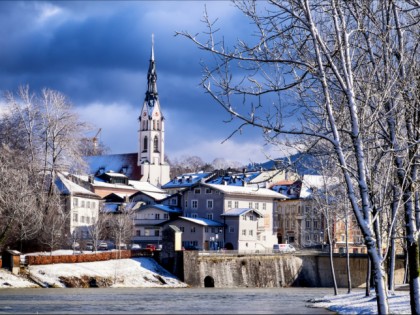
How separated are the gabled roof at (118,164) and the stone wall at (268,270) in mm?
90186

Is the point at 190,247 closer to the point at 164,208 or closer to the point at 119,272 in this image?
the point at 164,208

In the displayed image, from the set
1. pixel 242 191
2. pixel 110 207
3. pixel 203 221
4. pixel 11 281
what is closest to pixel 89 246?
pixel 203 221

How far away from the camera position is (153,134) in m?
184

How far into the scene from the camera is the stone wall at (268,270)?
8250 cm

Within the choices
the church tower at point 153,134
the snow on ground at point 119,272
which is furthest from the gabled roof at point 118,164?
the snow on ground at point 119,272

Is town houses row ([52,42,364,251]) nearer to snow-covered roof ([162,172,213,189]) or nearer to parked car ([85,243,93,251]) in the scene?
snow-covered roof ([162,172,213,189])

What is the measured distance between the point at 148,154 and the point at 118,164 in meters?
7.11

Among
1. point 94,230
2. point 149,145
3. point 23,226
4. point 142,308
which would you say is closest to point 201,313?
point 142,308

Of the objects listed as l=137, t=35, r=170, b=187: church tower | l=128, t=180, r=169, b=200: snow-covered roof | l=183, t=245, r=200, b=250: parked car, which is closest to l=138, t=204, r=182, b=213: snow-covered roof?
l=183, t=245, r=200, b=250: parked car

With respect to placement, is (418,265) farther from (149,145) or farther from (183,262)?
(149,145)

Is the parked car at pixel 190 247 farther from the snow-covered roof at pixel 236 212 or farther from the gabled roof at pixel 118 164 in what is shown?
the gabled roof at pixel 118 164

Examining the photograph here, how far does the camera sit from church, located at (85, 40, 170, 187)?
179 meters

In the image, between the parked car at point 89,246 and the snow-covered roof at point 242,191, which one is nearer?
the parked car at point 89,246

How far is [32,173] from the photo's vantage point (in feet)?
255
